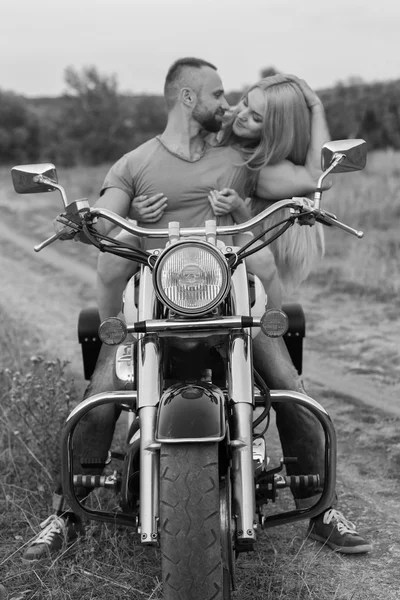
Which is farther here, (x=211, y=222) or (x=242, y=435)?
(x=211, y=222)

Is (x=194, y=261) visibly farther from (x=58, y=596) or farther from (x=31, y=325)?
(x=31, y=325)

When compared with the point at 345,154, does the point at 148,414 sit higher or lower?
lower

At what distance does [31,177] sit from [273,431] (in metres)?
2.29

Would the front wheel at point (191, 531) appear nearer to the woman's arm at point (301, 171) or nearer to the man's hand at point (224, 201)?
the man's hand at point (224, 201)

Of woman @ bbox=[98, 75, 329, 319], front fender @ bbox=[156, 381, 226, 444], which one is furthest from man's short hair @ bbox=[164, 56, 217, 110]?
front fender @ bbox=[156, 381, 226, 444]

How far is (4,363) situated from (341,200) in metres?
7.09

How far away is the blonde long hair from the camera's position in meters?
3.78

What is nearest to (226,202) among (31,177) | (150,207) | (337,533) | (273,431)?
(150,207)

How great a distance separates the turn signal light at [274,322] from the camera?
104 inches

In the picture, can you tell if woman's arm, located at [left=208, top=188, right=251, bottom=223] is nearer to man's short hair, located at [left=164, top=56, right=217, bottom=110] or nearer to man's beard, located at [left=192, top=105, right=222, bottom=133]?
man's beard, located at [left=192, top=105, right=222, bottom=133]

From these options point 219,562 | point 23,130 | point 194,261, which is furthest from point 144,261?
point 23,130

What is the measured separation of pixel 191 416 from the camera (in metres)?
2.48

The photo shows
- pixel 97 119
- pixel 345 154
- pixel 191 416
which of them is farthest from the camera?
pixel 97 119

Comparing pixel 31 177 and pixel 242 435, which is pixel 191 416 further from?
pixel 31 177
